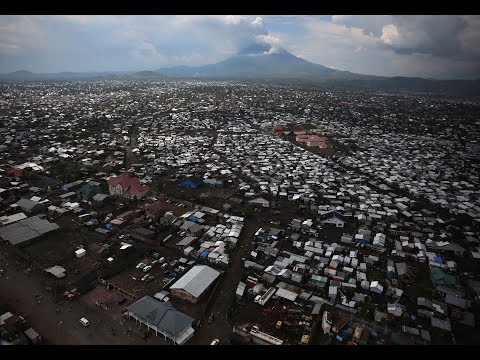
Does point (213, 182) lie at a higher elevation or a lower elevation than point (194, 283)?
lower

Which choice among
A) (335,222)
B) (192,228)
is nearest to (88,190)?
(192,228)

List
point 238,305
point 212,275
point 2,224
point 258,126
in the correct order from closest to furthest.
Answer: point 238,305
point 212,275
point 2,224
point 258,126

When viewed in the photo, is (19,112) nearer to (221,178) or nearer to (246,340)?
(221,178)

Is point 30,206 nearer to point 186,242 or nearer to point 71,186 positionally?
point 71,186

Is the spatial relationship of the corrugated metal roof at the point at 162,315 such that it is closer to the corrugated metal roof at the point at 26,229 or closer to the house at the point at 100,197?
the corrugated metal roof at the point at 26,229

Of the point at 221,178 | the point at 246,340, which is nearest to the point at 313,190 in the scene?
the point at 221,178
